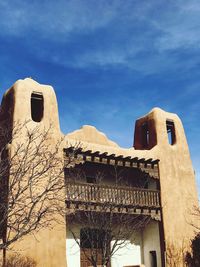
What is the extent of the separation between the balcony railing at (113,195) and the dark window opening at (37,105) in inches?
177

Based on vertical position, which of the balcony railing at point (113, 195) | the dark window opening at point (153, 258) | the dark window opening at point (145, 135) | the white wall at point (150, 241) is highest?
the dark window opening at point (145, 135)

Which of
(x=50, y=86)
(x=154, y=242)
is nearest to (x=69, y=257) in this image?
(x=154, y=242)

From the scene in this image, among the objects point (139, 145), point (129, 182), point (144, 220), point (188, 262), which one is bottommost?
point (188, 262)

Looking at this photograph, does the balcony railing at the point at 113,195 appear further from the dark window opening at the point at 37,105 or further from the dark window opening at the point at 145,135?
the dark window opening at the point at 145,135

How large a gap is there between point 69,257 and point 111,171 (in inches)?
217

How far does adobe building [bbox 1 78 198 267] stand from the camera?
21188 millimetres

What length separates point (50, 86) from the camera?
2373cm

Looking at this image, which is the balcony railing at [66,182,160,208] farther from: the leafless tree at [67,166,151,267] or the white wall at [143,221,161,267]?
the white wall at [143,221,161,267]

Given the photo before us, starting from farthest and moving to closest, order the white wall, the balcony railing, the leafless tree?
the white wall
the balcony railing
the leafless tree

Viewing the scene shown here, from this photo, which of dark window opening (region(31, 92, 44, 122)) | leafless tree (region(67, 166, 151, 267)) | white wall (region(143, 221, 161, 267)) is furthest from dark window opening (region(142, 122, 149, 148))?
dark window opening (region(31, 92, 44, 122))

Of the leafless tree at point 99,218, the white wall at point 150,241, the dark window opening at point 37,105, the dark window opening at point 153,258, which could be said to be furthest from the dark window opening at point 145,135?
the dark window opening at point 37,105

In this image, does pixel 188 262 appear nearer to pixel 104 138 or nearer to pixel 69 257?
pixel 69 257

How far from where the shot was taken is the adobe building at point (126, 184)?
2119cm

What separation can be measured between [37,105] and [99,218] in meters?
7.35
